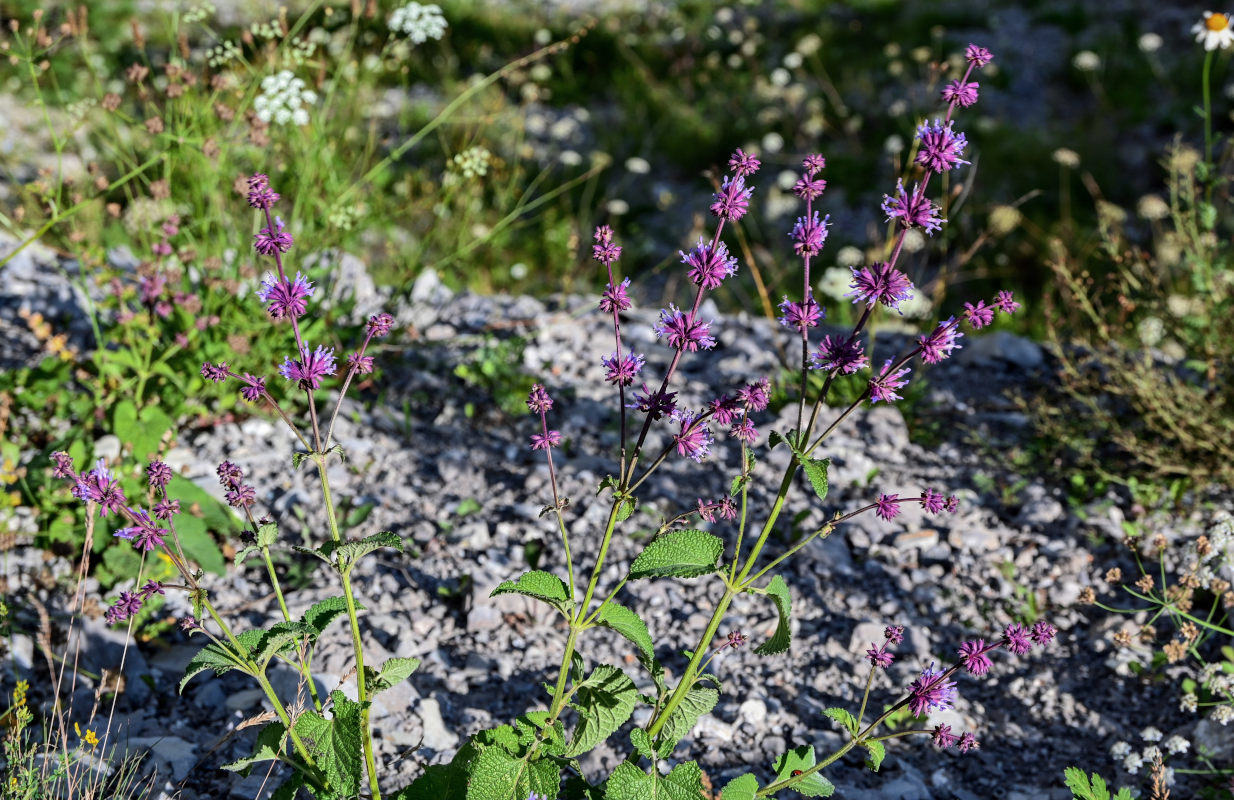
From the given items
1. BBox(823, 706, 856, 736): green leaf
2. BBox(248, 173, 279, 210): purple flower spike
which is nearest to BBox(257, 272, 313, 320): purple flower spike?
BBox(248, 173, 279, 210): purple flower spike

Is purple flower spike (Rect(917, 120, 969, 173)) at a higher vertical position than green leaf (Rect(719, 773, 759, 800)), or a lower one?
higher

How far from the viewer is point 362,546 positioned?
1.88 meters

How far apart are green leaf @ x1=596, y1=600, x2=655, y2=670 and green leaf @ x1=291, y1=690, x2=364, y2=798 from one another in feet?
1.67

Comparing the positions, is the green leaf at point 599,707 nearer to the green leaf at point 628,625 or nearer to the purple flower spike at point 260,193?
the green leaf at point 628,625

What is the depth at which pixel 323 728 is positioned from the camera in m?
1.96

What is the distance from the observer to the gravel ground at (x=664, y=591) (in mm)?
2842

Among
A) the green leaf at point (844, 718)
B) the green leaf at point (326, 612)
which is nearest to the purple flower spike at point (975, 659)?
the green leaf at point (844, 718)

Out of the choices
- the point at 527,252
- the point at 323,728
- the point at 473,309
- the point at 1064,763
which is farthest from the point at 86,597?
the point at 527,252

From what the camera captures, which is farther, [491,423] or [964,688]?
[491,423]

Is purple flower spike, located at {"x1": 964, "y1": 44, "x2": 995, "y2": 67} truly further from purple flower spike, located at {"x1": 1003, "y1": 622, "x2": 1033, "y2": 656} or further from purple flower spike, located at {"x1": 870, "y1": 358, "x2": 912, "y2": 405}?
purple flower spike, located at {"x1": 1003, "y1": 622, "x2": 1033, "y2": 656}

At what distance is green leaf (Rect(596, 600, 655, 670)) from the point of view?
1969mm

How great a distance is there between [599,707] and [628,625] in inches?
10.0

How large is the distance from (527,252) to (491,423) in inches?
113

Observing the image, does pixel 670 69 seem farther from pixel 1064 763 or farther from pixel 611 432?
pixel 1064 763
